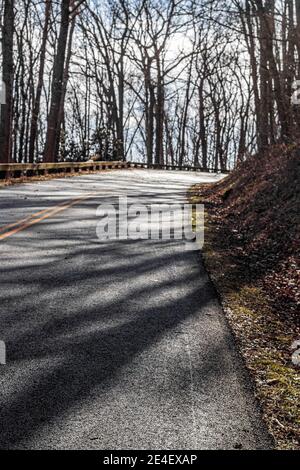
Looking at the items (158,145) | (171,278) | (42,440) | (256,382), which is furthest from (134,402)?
(158,145)

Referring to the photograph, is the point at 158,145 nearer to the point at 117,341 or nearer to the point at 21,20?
the point at 21,20

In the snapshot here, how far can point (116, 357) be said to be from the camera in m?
4.68

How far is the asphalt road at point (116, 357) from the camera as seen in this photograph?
349cm

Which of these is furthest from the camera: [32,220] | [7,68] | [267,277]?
[7,68]

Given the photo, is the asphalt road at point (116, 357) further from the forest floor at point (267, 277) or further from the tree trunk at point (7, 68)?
the tree trunk at point (7, 68)

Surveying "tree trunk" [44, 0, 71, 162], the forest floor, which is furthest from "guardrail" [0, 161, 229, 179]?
the forest floor

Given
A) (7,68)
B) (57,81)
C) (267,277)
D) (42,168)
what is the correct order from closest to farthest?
1. (267,277)
2. (7,68)
3. (42,168)
4. (57,81)

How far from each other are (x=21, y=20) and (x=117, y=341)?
37433mm

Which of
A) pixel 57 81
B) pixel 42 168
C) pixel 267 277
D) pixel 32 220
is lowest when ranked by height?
pixel 267 277

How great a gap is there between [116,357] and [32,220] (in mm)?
7312

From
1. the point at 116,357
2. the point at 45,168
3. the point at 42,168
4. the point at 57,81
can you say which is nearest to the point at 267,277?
the point at 116,357

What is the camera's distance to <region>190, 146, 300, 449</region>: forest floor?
4352 mm

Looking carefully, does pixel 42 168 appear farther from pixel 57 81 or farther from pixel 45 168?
pixel 57 81

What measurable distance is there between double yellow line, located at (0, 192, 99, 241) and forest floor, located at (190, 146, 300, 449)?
349cm
